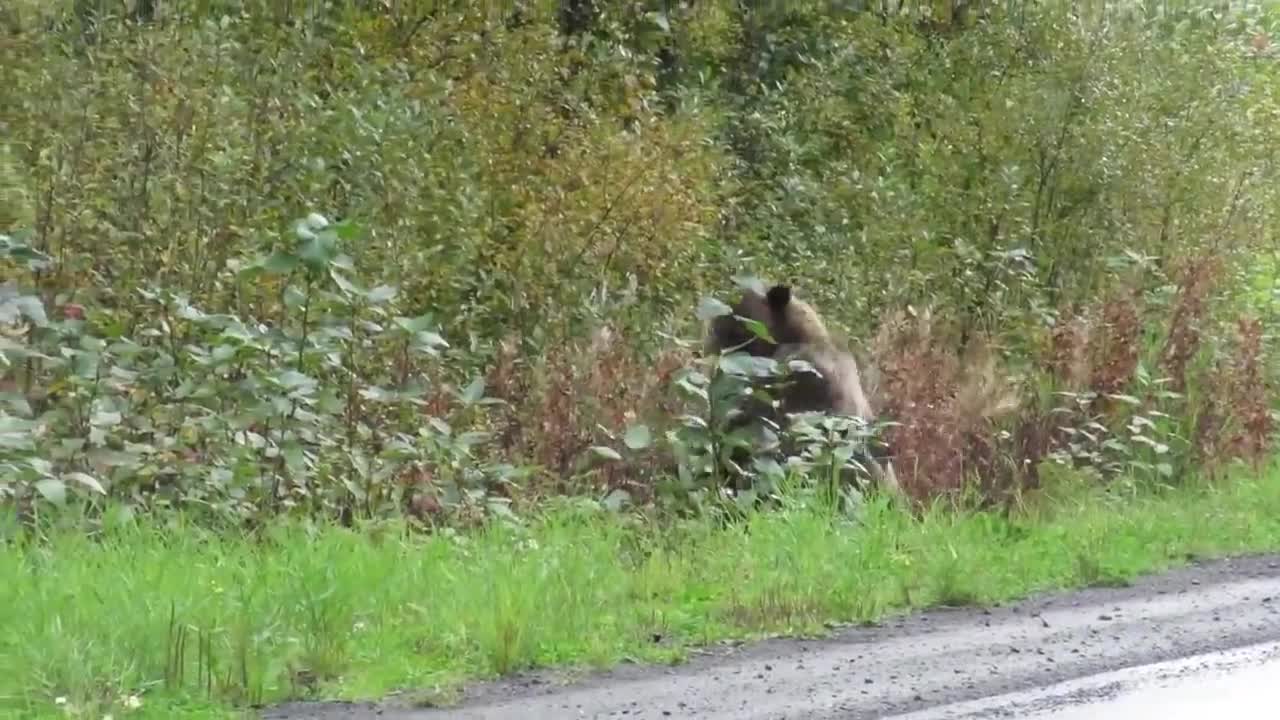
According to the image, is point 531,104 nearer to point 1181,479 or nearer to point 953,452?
point 953,452

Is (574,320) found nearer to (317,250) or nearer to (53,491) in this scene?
(317,250)

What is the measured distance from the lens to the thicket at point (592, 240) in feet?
29.0

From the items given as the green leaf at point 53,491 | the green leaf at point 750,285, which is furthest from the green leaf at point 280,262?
the green leaf at point 750,285

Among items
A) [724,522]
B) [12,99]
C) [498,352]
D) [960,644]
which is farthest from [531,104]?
[960,644]

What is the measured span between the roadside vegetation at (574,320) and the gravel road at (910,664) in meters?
0.23

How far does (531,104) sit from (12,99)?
3472 millimetres

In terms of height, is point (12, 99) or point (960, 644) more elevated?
point (12, 99)

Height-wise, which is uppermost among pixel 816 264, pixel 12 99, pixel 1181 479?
pixel 12 99

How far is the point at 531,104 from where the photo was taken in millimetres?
12555

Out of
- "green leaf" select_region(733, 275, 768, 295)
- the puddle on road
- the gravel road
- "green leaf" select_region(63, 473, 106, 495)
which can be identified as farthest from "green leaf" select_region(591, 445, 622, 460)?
the puddle on road

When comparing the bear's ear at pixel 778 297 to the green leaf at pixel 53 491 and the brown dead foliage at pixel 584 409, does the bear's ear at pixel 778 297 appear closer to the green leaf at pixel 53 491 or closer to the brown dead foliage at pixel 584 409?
the brown dead foliage at pixel 584 409

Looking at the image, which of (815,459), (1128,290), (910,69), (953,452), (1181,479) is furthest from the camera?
(910,69)

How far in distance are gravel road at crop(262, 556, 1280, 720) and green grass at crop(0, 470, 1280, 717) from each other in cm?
19

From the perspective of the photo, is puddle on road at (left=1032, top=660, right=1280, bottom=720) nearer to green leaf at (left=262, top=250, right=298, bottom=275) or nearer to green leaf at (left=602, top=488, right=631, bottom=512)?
green leaf at (left=602, top=488, right=631, bottom=512)
